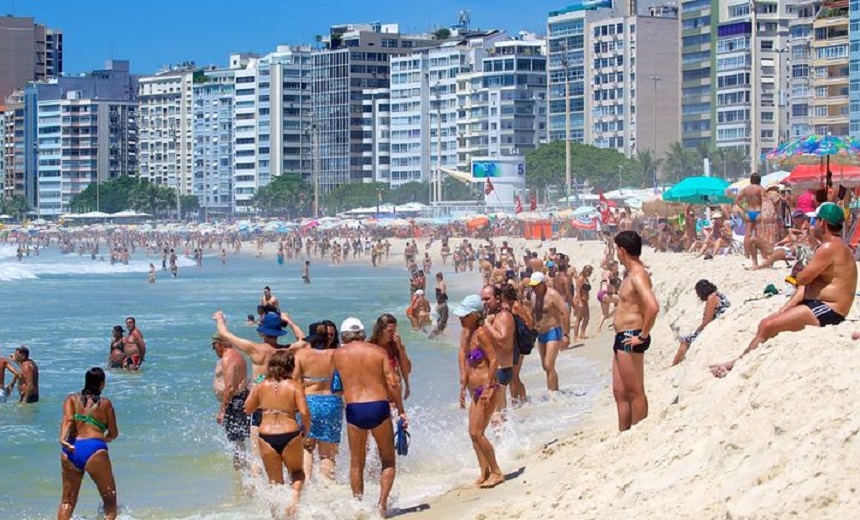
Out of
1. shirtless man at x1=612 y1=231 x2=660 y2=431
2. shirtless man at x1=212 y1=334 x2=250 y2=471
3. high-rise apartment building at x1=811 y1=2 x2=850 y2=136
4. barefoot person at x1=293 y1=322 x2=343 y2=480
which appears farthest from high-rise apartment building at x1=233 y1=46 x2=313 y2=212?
shirtless man at x1=612 y1=231 x2=660 y2=431

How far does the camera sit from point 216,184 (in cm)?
16000

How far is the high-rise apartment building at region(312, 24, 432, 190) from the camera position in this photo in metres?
141

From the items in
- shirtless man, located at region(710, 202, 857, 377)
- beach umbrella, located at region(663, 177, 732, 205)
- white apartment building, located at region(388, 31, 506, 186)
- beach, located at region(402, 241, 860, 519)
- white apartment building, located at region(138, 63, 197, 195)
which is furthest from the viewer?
white apartment building, located at region(138, 63, 197, 195)

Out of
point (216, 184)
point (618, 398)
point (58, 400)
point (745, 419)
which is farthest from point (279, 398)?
point (216, 184)

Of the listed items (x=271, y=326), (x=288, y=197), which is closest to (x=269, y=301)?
(x=271, y=326)

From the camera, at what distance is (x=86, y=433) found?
30.8ft

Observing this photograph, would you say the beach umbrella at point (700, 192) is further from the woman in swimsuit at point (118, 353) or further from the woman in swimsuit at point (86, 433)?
the woman in swimsuit at point (86, 433)

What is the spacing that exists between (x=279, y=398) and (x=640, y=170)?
96.5 meters

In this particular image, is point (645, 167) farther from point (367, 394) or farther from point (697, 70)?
point (367, 394)

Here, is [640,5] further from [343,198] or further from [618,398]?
[618,398]

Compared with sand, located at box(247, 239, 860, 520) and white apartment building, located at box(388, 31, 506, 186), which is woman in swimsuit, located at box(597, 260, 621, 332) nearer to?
sand, located at box(247, 239, 860, 520)

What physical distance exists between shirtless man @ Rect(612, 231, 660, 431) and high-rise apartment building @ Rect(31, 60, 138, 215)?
166840 mm

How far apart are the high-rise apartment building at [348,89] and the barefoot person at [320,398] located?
130 metres

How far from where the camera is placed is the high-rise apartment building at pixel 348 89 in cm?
Result: 14112
